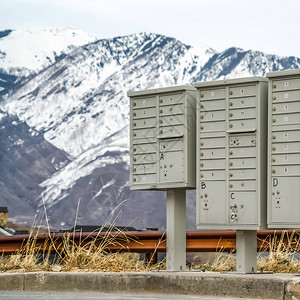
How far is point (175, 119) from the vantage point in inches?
534

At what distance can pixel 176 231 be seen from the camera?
13664mm

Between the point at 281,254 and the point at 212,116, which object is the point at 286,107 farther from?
the point at 281,254

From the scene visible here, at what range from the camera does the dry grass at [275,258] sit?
14.2 m

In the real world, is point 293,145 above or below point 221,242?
above

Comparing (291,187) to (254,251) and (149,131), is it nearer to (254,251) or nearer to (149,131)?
(254,251)

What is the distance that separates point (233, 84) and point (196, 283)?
2687 mm

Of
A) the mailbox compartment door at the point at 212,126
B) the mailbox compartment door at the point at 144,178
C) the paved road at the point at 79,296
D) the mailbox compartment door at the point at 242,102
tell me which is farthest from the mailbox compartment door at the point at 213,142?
the paved road at the point at 79,296

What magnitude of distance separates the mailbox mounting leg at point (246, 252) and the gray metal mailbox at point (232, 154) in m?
0.26

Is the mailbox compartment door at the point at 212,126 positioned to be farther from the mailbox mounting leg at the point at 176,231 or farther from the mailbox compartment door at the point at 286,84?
the mailbox mounting leg at the point at 176,231

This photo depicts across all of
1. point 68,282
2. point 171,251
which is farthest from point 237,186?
point 68,282

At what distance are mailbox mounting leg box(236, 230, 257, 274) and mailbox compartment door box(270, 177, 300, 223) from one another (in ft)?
2.01

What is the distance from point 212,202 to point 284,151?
128cm

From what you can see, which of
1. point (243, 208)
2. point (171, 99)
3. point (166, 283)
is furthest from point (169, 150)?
point (166, 283)

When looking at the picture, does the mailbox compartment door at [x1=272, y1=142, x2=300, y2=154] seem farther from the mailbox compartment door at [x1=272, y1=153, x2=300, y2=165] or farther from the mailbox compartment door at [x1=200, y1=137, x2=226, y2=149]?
the mailbox compartment door at [x1=200, y1=137, x2=226, y2=149]
